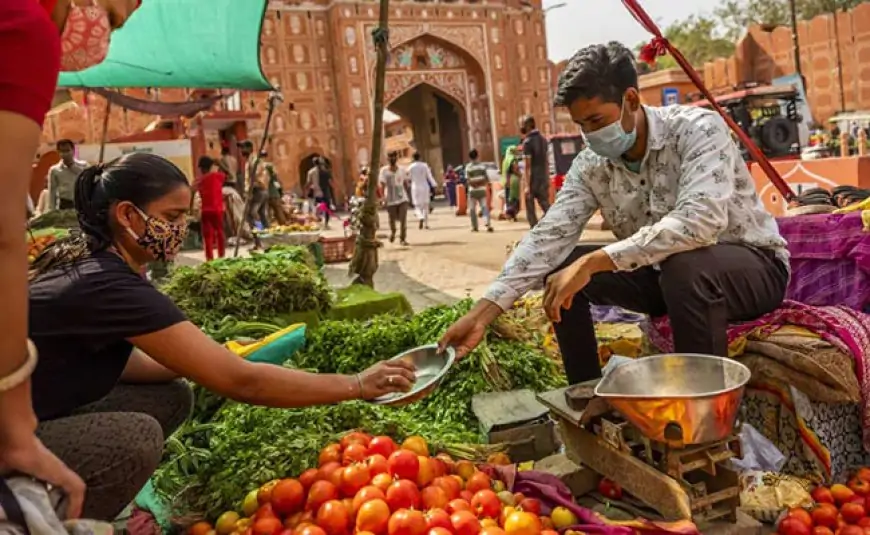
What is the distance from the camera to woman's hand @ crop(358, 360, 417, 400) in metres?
2.09

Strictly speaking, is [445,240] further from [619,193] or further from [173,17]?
[619,193]

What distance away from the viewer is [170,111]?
907 cm

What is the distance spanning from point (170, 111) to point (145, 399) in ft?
24.9

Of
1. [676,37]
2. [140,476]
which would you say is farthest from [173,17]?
[676,37]

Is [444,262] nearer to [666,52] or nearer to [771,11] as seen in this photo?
[666,52]

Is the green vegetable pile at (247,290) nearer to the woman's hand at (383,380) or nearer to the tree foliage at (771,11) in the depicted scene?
the woman's hand at (383,380)

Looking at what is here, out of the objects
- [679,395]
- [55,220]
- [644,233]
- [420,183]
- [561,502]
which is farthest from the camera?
[420,183]

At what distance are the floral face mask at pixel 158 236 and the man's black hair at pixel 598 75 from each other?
135 cm

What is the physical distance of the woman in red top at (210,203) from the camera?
32.5 feet

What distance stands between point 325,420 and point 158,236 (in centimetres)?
85

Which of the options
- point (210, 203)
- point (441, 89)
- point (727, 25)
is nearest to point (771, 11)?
point (727, 25)

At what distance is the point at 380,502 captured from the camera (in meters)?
1.83

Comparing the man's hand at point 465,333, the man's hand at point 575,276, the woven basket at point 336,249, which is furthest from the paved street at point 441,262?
the man's hand at point 575,276

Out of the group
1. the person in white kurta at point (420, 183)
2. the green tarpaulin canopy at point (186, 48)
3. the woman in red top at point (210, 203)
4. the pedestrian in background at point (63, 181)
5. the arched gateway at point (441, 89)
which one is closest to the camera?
the green tarpaulin canopy at point (186, 48)
